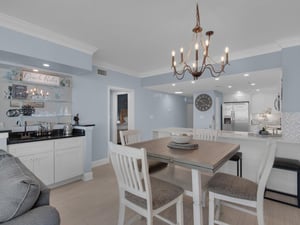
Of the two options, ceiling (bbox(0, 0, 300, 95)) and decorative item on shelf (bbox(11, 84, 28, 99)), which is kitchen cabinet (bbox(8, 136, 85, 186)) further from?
ceiling (bbox(0, 0, 300, 95))

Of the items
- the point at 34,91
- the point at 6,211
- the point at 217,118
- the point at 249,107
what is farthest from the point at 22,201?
the point at 249,107

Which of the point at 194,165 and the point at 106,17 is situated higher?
the point at 106,17

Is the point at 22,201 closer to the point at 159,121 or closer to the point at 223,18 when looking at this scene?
the point at 223,18

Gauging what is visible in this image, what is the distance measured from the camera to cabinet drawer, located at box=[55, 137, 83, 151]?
2.90 metres

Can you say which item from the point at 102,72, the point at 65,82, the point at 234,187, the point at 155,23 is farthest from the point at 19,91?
the point at 234,187

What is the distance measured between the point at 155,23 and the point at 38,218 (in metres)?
2.51

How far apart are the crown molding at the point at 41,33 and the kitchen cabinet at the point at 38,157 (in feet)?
5.57

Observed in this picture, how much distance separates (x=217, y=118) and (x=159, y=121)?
226 centimetres

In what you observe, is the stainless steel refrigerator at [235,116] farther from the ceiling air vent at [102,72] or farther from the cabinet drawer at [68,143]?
the cabinet drawer at [68,143]

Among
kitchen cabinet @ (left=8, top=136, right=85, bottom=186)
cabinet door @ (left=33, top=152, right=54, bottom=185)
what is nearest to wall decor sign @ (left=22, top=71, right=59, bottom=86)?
kitchen cabinet @ (left=8, top=136, right=85, bottom=186)

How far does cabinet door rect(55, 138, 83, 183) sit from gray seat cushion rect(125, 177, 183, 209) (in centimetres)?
181

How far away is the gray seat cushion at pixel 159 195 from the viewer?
1496mm

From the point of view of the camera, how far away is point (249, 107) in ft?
20.7

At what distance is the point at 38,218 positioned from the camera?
0.91m
